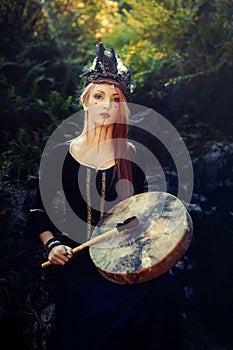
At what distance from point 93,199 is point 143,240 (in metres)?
0.54

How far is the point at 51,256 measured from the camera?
2445 millimetres

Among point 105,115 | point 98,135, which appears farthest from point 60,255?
point 105,115

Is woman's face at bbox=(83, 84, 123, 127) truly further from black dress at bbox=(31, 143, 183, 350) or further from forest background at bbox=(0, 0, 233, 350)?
forest background at bbox=(0, 0, 233, 350)

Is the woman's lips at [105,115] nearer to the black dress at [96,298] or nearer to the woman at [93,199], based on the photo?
the woman at [93,199]

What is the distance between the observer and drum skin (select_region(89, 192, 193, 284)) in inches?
84.3

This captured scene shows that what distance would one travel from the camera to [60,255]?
7.94 feet

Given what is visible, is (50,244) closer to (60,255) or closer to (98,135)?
(60,255)

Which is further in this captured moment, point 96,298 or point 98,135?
point 98,135

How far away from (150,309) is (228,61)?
3374 millimetres

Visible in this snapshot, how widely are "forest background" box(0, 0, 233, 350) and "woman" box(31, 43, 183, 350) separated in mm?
436

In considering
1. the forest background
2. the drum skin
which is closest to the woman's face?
the forest background

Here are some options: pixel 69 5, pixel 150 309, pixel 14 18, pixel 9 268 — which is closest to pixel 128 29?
pixel 69 5

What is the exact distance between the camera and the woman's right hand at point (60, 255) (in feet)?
7.93

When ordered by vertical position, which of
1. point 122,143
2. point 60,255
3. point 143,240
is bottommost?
point 60,255
